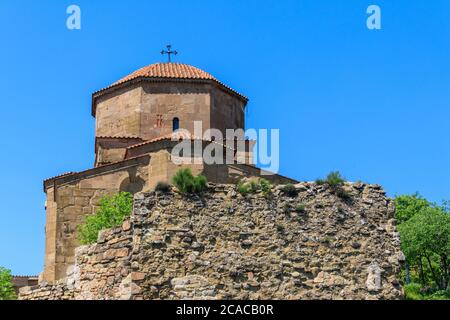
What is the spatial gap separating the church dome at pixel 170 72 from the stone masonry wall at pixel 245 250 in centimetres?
1696

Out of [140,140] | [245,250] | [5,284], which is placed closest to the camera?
[245,250]

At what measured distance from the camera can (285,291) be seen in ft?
45.7

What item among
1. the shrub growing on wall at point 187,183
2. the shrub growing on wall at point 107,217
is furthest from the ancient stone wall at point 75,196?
the shrub growing on wall at point 187,183

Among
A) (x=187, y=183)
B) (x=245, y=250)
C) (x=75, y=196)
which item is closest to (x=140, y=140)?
(x=75, y=196)

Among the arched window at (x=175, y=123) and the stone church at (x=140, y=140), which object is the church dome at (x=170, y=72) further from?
the arched window at (x=175, y=123)

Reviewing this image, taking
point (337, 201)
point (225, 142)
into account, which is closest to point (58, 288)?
point (337, 201)

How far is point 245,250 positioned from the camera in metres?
14.1

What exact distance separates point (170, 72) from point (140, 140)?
10.1 feet

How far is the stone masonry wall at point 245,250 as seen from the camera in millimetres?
13742

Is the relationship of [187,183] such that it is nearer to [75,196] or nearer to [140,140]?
[75,196]

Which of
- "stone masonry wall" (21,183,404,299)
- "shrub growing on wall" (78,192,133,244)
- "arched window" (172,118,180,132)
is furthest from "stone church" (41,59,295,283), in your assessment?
"stone masonry wall" (21,183,404,299)

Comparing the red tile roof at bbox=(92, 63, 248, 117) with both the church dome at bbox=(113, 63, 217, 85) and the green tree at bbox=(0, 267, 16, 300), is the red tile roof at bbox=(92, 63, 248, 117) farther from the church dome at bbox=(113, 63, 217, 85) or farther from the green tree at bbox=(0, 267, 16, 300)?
the green tree at bbox=(0, 267, 16, 300)

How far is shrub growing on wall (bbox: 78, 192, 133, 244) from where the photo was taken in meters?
23.7

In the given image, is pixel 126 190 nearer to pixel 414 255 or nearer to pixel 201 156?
pixel 201 156
